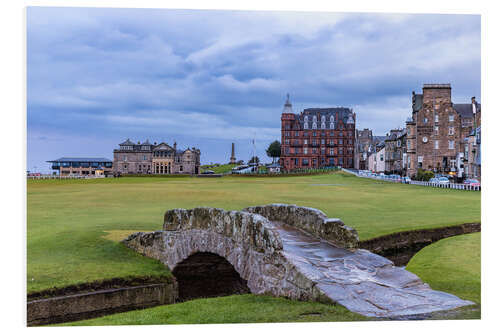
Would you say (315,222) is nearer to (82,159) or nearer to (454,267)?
(454,267)

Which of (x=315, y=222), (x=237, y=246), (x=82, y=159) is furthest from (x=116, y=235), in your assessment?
(x=315, y=222)

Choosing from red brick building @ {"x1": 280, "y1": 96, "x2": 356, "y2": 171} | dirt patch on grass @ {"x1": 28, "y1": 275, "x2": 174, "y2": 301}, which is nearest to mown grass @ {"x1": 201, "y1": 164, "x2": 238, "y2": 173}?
red brick building @ {"x1": 280, "y1": 96, "x2": 356, "y2": 171}

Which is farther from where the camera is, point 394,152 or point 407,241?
point 394,152

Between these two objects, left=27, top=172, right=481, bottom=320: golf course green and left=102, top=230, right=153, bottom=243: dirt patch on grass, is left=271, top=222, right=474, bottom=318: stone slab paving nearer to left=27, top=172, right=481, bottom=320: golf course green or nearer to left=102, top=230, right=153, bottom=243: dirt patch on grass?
left=27, top=172, right=481, bottom=320: golf course green

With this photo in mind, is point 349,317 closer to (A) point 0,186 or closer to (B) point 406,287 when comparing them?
(B) point 406,287

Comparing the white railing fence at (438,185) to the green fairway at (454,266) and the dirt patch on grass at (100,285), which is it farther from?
the dirt patch on grass at (100,285)

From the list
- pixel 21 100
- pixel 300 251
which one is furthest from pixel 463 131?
pixel 21 100
